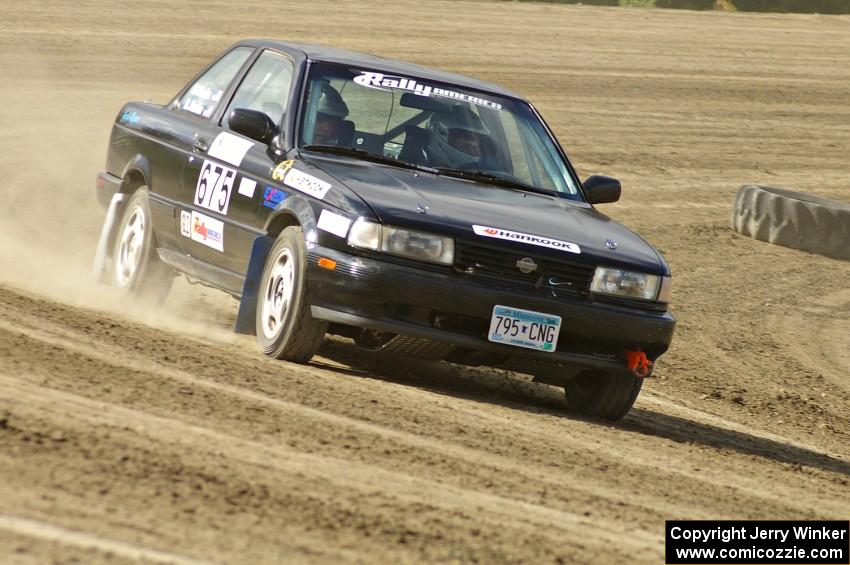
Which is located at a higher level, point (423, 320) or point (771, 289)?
point (423, 320)

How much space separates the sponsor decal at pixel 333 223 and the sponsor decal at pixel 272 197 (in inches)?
18.3

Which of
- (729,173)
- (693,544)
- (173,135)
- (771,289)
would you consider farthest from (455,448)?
(729,173)

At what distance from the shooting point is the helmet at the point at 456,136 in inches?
304

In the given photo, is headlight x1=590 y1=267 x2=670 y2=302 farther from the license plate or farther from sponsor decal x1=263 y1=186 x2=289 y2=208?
sponsor decal x1=263 y1=186 x2=289 y2=208

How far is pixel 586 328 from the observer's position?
267 inches

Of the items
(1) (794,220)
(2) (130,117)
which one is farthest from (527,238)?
(1) (794,220)

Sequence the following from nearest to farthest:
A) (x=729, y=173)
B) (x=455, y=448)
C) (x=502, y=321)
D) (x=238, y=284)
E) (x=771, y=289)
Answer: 1. (x=455, y=448)
2. (x=502, y=321)
3. (x=238, y=284)
4. (x=771, y=289)
5. (x=729, y=173)

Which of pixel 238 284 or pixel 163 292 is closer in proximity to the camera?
pixel 238 284

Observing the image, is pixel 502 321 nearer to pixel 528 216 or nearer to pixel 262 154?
pixel 528 216

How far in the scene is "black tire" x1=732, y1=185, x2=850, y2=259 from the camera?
14.4 m

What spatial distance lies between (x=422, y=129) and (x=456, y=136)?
0.20 m

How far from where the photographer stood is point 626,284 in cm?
691

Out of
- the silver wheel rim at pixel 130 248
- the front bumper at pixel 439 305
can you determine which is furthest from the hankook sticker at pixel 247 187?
the silver wheel rim at pixel 130 248

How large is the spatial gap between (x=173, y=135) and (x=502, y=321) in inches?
110
